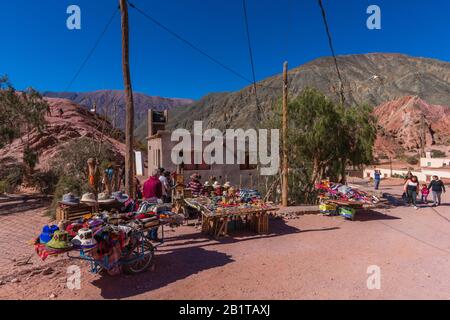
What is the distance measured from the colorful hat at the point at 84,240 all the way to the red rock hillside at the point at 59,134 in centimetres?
2177

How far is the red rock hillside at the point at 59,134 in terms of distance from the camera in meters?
28.6

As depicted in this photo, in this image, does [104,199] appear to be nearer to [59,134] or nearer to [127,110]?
[127,110]

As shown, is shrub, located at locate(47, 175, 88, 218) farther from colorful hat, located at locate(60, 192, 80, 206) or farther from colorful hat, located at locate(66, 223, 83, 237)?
colorful hat, located at locate(66, 223, 83, 237)

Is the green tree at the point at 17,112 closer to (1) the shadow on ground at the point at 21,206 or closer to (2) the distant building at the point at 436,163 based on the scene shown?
(1) the shadow on ground at the point at 21,206

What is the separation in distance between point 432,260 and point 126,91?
28.1 feet

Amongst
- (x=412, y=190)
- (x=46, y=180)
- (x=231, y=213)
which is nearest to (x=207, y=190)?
(x=231, y=213)

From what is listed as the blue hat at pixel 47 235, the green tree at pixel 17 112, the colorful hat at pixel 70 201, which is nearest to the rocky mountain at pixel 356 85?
the green tree at pixel 17 112

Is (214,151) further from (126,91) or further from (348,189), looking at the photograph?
(126,91)

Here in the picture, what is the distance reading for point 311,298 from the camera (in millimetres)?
4672

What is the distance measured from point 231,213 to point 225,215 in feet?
0.61

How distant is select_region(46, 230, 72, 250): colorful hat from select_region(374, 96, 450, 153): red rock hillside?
6975cm

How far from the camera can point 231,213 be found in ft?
26.2

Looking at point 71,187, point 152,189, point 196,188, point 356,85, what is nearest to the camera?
point 152,189
